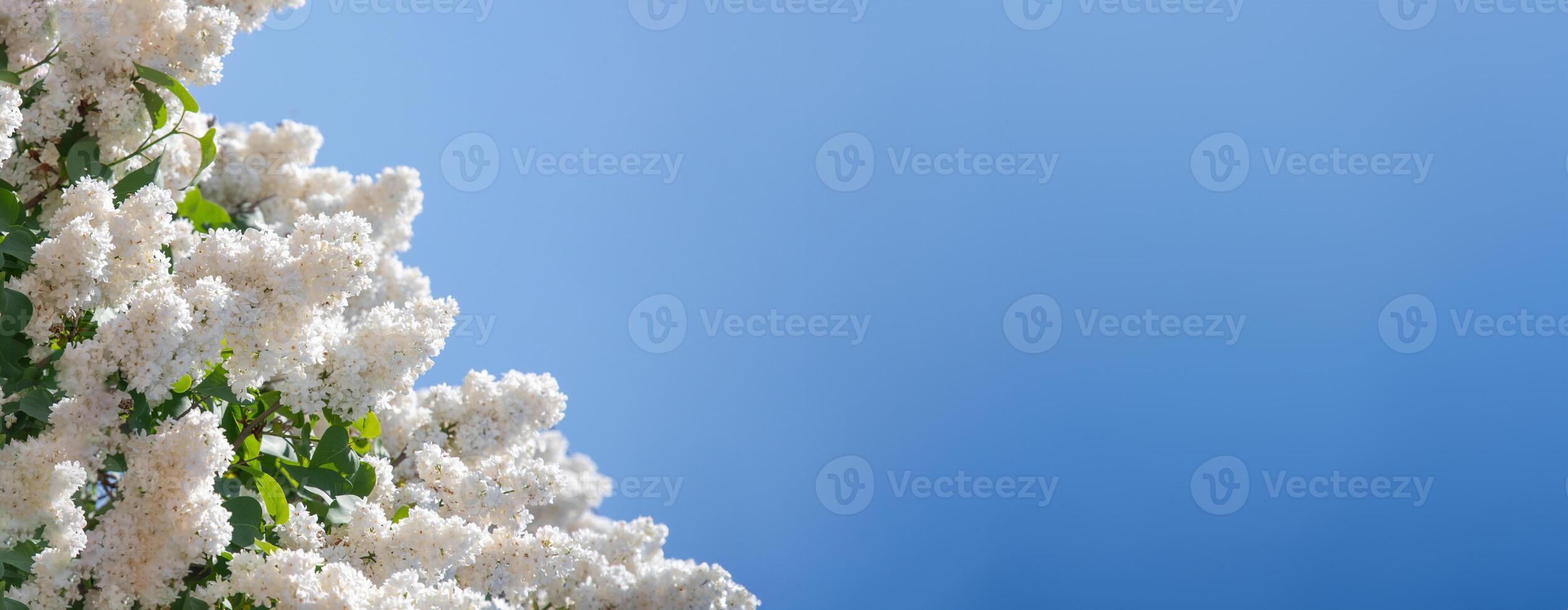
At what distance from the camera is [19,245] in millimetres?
3539

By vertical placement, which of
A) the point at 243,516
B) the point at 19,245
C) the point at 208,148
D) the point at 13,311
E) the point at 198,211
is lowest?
the point at 243,516

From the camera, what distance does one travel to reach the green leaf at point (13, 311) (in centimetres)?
346

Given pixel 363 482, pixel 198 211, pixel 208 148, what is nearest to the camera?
pixel 363 482

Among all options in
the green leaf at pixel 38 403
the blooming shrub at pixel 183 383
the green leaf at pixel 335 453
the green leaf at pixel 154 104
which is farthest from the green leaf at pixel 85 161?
the green leaf at pixel 335 453

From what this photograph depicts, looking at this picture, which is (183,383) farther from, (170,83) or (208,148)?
(208,148)

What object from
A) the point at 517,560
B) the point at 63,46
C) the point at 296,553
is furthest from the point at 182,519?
the point at 63,46

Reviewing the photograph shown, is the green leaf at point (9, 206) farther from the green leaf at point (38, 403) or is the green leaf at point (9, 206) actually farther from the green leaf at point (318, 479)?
the green leaf at point (318, 479)

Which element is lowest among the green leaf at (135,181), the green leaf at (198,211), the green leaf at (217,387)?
the green leaf at (217,387)

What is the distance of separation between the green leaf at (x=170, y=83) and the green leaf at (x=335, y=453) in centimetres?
130

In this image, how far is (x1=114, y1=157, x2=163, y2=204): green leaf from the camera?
406 centimetres

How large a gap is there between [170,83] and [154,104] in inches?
6.1

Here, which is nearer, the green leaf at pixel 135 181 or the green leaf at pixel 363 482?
the green leaf at pixel 135 181

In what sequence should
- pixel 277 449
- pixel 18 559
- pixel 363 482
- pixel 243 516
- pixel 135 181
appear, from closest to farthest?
pixel 18 559
pixel 243 516
pixel 277 449
pixel 135 181
pixel 363 482

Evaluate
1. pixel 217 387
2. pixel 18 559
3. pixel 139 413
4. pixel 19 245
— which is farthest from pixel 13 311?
pixel 18 559
